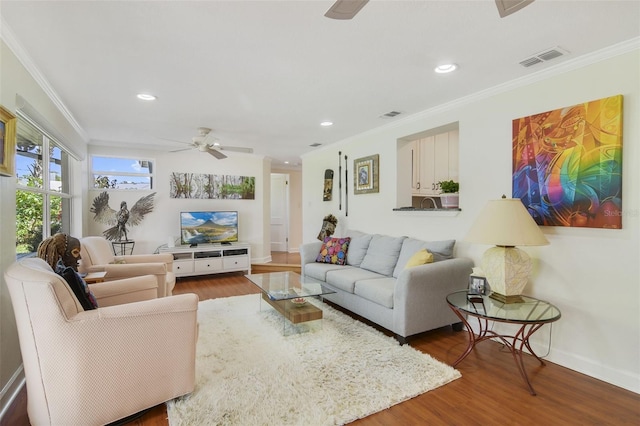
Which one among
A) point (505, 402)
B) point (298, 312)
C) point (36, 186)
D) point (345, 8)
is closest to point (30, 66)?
point (36, 186)

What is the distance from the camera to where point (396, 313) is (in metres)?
2.77

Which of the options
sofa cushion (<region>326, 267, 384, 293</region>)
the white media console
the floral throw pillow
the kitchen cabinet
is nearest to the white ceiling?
the kitchen cabinet

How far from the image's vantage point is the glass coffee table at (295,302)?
2.90m

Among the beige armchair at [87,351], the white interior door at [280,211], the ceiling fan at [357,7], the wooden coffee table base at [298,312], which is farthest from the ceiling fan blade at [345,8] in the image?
the white interior door at [280,211]

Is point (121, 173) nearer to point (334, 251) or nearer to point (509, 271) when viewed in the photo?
point (334, 251)

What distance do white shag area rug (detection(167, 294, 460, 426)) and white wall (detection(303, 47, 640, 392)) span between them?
1056 mm

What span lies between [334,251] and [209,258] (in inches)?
97.9

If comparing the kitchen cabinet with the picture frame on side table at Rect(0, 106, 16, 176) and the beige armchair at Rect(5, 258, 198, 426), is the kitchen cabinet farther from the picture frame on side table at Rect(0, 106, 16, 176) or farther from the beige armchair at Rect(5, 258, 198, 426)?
the picture frame on side table at Rect(0, 106, 16, 176)

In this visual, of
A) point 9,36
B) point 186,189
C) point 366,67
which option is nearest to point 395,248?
point 366,67

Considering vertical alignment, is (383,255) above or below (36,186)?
below

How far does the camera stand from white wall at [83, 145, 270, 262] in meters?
5.24

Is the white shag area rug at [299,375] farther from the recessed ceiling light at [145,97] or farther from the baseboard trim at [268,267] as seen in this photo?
the baseboard trim at [268,267]

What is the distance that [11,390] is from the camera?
2023 millimetres

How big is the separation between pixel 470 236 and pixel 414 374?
44.8 inches
